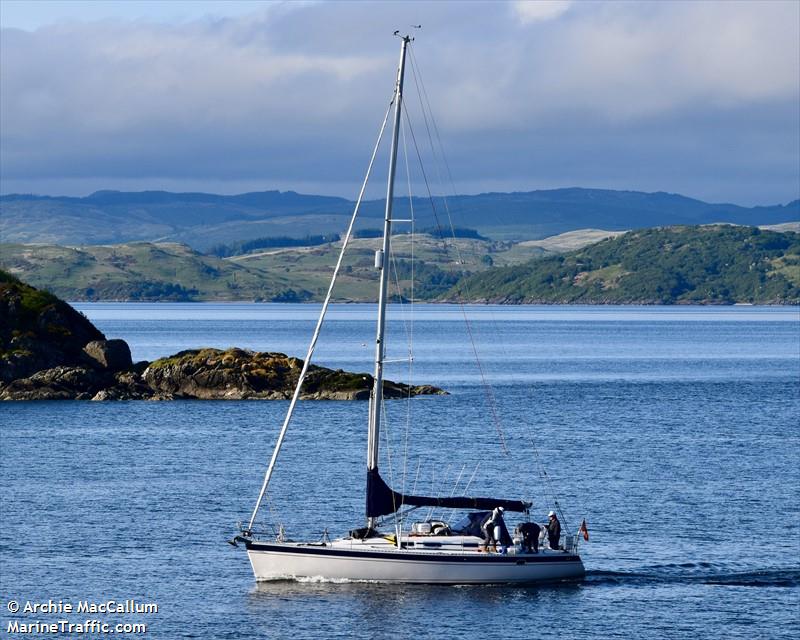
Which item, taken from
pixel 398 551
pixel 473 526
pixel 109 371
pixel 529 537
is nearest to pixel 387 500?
pixel 398 551

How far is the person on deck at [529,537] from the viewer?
4763 cm

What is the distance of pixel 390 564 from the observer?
46.4 metres

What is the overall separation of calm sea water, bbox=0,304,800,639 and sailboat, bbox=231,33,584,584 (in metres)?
0.62

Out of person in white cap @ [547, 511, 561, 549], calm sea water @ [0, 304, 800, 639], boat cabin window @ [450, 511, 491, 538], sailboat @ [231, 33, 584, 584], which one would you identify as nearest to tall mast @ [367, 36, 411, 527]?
sailboat @ [231, 33, 584, 584]

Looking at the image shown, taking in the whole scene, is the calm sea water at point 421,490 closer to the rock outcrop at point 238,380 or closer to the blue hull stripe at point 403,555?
the blue hull stripe at point 403,555

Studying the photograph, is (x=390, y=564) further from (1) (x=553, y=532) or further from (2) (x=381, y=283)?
(2) (x=381, y=283)

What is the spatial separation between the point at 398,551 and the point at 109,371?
75.4m

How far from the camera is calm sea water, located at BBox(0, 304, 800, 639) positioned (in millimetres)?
44812

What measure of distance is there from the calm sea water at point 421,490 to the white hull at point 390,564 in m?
0.51

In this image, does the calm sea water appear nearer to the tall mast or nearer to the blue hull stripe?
the blue hull stripe

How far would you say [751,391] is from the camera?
428 ft

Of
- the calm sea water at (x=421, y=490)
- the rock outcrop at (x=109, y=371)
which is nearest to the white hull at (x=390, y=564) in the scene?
the calm sea water at (x=421, y=490)

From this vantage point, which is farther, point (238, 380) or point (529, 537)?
point (238, 380)

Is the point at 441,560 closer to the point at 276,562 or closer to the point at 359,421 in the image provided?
the point at 276,562
